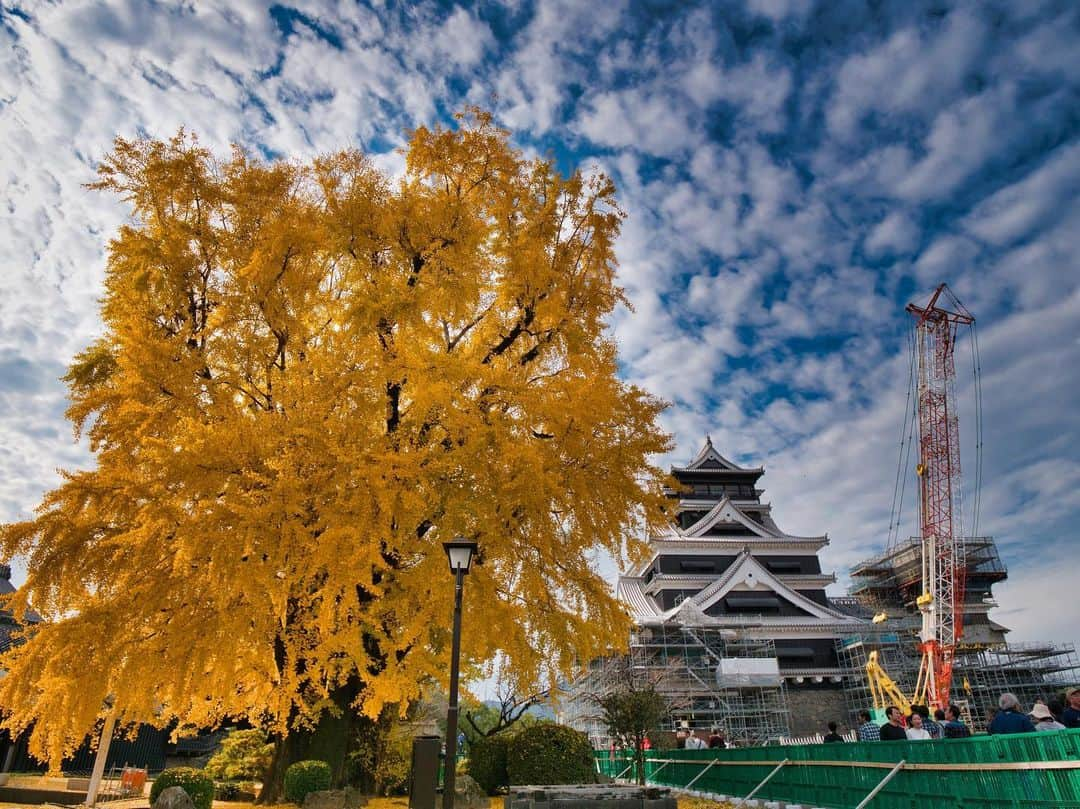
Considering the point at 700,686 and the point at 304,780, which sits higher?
the point at 700,686

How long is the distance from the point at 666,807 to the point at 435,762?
3.16 m

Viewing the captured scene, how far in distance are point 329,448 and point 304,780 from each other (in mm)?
5564

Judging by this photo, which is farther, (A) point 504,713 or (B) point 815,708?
(B) point 815,708

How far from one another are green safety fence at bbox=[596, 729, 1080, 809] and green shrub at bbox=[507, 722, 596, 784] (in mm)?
3233

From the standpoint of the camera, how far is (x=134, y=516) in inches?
356

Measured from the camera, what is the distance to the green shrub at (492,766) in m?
13.9

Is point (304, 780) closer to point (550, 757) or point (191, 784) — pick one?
point (191, 784)

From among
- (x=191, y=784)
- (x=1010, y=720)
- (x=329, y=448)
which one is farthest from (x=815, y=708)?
(x=329, y=448)

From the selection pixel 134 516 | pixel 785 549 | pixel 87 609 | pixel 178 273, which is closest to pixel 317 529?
pixel 134 516

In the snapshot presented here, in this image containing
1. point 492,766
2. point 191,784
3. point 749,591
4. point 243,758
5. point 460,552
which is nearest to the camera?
point 460,552

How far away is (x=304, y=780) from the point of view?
10.3 meters

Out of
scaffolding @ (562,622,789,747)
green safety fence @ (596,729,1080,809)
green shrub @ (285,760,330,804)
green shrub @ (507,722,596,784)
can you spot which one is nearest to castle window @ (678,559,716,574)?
scaffolding @ (562,622,789,747)

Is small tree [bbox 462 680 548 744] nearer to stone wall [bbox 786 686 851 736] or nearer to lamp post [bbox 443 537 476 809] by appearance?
lamp post [bbox 443 537 476 809]

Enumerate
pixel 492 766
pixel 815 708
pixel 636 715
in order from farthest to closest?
pixel 815 708, pixel 636 715, pixel 492 766
